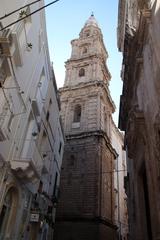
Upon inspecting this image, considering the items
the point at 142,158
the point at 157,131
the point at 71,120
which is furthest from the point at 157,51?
the point at 71,120

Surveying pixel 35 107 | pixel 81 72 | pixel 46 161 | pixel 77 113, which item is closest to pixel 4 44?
pixel 35 107

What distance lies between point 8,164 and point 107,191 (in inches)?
687

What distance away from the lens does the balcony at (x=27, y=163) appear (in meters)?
9.05

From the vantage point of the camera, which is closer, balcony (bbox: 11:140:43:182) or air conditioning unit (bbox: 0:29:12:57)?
air conditioning unit (bbox: 0:29:12:57)

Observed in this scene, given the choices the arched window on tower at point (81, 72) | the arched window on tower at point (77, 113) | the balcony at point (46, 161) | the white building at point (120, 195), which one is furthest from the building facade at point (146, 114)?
the arched window on tower at point (81, 72)

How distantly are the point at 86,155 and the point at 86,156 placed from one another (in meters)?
0.11

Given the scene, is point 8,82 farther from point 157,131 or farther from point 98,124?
point 98,124

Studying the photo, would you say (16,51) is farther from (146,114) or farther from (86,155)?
(86,155)

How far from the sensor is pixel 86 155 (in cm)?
2447

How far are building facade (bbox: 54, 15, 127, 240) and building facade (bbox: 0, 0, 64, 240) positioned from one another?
19.3ft

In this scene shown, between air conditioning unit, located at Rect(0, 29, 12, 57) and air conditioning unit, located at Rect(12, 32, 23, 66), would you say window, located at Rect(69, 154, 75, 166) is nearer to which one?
air conditioning unit, located at Rect(12, 32, 23, 66)

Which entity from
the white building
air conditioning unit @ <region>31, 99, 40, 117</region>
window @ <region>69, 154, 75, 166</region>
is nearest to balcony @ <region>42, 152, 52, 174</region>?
air conditioning unit @ <region>31, 99, 40, 117</region>

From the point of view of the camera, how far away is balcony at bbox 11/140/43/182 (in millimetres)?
9055

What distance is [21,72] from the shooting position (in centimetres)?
1030
